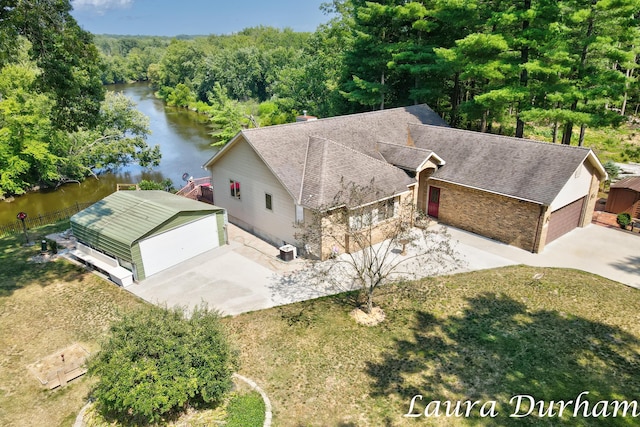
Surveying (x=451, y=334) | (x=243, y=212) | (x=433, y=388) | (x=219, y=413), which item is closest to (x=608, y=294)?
(x=451, y=334)

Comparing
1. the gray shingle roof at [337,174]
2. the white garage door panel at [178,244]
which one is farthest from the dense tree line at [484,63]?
the white garage door panel at [178,244]

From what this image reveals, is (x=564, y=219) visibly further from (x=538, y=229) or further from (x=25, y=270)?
(x=25, y=270)

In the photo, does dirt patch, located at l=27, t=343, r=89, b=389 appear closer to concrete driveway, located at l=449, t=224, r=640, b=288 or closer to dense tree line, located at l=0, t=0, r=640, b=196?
dense tree line, located at l=0, t=0, r=640, b=196

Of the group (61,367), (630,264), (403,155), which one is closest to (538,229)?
(630,264)

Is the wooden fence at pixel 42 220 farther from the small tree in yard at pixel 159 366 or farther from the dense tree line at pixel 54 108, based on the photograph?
the small tree in yard at pixel 159 366

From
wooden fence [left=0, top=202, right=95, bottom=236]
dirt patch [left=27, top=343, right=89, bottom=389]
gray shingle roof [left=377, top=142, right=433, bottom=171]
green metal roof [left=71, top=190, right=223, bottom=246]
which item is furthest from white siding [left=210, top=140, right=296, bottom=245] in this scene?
wooden fence [left=0, top=202, right=95, bottom=236]

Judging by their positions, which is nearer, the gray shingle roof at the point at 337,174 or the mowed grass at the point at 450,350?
the mowed grass at the point at 450,350
